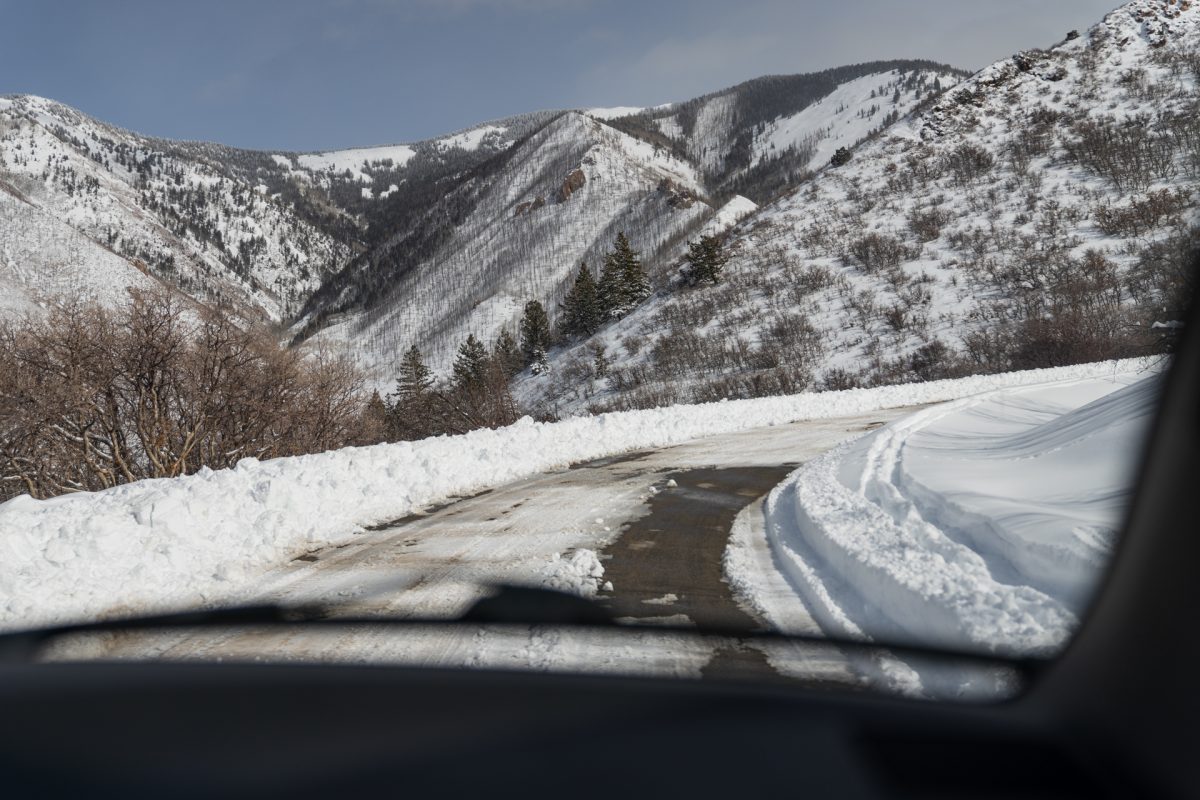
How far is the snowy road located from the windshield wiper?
0.14 meters

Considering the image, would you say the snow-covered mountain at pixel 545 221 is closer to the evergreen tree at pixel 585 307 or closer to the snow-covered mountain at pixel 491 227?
the snow-covered mountain at pixel 491 227

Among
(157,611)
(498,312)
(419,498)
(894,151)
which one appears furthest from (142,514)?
(498,312)

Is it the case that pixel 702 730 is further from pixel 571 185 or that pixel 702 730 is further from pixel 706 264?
pixel 571 185

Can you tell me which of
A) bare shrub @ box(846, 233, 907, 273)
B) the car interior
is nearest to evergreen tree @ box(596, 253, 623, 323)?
bare shrub @ box(846, 233, 907, 273)

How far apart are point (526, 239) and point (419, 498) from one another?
13574 centimetres

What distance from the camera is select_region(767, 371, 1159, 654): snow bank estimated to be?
7.81ft

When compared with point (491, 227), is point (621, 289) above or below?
below

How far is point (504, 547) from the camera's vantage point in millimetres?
6051

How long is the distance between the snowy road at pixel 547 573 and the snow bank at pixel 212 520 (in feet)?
1.75

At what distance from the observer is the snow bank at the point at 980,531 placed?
2.38m

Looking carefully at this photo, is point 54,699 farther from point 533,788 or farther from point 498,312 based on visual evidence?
point 498,312

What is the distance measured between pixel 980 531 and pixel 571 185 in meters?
151

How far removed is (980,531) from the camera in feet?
13.1

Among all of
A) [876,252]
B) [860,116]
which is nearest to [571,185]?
[860,116]
